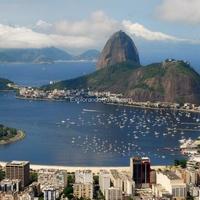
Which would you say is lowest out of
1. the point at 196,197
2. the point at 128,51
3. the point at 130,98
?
the point at 196,197

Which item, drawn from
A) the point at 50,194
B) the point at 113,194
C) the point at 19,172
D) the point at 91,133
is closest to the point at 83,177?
the point at 113,194

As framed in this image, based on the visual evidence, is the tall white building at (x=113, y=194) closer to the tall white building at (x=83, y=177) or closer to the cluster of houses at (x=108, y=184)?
the cluster of houses at (x=108, y=184)

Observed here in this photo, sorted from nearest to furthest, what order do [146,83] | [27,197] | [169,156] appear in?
1. [27,197]
2. [169,156]
3. [146,83]

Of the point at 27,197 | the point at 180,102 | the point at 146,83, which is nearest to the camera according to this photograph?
the point at 27,197

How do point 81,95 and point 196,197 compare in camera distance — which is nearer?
point 196,197

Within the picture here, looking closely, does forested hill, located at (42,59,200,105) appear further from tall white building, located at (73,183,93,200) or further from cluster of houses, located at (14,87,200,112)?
tall white building, located at (73,183,93,200)

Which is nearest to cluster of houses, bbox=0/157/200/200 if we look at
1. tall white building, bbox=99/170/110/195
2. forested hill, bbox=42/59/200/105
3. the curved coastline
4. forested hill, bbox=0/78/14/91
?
tall white building, bbox=99/170/110/195

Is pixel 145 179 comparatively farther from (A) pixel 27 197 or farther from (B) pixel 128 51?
(B) pixel 128 51

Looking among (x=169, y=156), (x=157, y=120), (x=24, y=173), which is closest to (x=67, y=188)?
(x=24, y=173)
